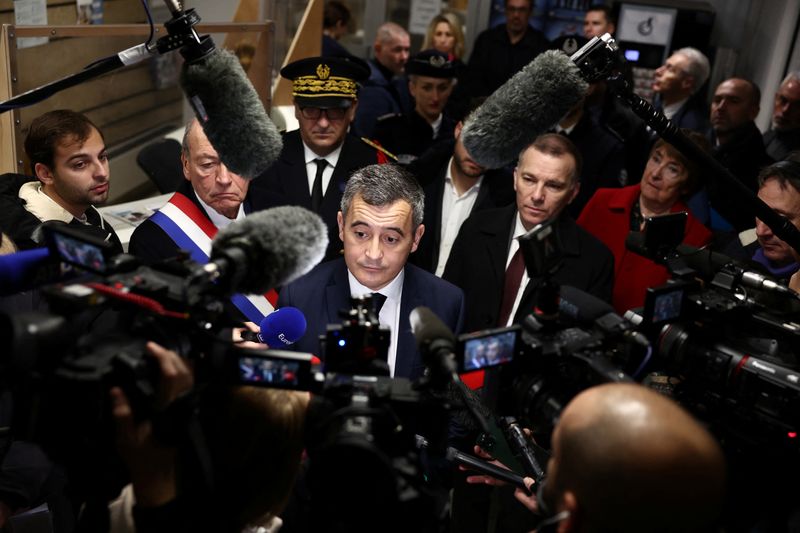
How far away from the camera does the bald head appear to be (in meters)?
1.27

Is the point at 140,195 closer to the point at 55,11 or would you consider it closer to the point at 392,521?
the point at 55,11

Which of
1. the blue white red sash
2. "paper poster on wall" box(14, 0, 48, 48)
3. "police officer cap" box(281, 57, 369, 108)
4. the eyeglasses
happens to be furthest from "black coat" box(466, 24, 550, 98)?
the blue white red sash

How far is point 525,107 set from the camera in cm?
183

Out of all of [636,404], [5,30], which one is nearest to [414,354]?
[636,404]

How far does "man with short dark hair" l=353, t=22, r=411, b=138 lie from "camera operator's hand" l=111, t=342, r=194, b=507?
11.5ft

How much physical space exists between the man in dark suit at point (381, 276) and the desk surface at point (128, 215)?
137 cm

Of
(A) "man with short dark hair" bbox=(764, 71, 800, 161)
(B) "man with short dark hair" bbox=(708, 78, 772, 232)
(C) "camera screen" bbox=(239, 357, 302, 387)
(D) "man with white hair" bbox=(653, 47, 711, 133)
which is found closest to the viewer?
(C) "camera screen" bbox=(239, 357, 302, 387)

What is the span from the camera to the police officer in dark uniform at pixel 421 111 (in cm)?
457

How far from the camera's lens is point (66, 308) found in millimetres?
1392

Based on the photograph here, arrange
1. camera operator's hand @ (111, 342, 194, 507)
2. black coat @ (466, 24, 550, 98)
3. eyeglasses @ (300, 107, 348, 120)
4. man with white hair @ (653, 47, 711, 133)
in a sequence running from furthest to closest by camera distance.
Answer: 1. black coat @ (466, 24, 550, 98)
2. man with white hair @ (653, 47, 711, 133)
3. eyeglasses @ (300, 107, 348, 120)
4. camera operator's hand @ (111, 342, 194, 507)

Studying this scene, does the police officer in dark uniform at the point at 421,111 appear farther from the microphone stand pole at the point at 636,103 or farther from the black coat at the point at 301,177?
the microphone stand pole at the point at 636,103

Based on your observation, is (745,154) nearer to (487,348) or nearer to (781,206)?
(781,206)

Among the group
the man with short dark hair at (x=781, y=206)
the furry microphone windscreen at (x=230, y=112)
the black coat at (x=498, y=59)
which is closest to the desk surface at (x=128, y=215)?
the furry microphone windscreen at (x=230, y=112)

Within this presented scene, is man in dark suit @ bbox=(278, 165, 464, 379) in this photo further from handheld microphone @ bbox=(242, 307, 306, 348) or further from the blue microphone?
the blue microphone
